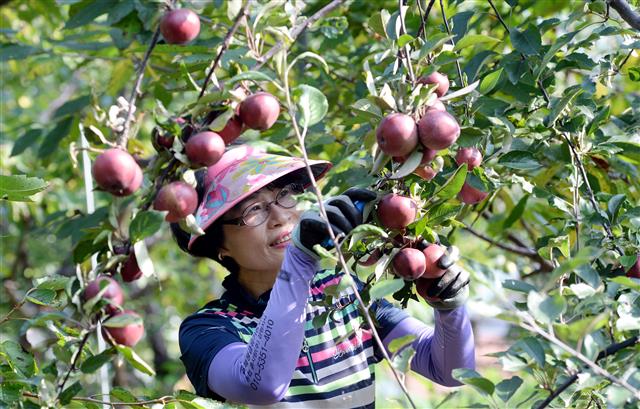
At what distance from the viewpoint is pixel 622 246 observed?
1428mm

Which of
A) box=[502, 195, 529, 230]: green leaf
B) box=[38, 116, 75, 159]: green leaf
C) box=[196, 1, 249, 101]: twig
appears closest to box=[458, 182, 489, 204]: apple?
box=[196, 1, 249, 101]: twig

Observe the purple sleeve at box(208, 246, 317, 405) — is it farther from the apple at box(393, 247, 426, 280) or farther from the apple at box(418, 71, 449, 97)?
the apple at box(418, 71, 449, 97)

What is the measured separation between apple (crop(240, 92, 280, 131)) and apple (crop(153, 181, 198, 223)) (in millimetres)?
126

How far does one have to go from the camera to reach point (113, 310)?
1.11 metres

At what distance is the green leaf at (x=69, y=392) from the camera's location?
1.12 meters

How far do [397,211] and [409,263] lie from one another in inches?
2.9

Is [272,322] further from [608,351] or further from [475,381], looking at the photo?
[608,351]

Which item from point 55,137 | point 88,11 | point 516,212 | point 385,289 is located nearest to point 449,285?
point 385,289

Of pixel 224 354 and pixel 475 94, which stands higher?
pixel 475 94

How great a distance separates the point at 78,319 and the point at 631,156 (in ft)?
3.65

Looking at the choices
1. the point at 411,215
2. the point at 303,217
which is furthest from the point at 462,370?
the point at 303,217

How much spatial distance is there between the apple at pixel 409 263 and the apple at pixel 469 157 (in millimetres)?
199

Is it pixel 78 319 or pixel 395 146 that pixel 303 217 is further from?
pixel 78 319

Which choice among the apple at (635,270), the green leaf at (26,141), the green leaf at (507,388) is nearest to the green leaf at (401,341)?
the green leaf at (507,388)
